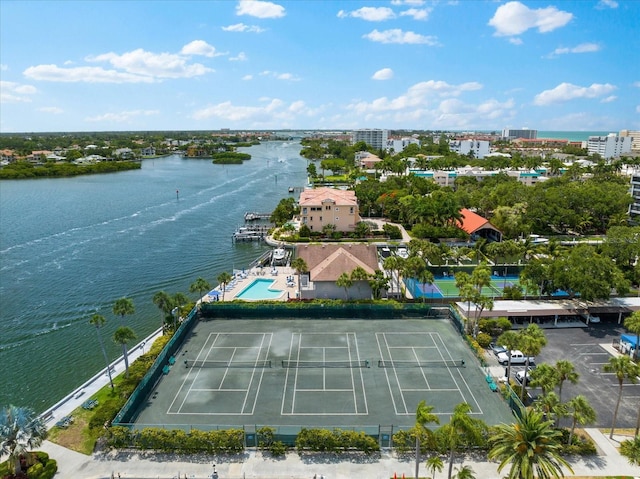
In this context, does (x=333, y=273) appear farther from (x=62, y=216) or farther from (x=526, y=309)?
(x=62, y=216)

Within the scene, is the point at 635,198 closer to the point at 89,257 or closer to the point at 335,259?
the point at 335,259

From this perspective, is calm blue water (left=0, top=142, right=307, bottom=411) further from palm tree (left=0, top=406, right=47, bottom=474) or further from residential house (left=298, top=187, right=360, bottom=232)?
palm tree (left=0, top=406, right=47, bottom=474)

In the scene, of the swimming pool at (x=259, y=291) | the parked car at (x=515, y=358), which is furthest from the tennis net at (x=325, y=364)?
the swimming pool at (x=259, y=291)

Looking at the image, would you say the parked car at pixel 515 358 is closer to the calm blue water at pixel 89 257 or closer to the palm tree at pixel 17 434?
the palm tree at pixel 17 434

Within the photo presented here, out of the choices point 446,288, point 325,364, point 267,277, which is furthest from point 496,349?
point 267,277

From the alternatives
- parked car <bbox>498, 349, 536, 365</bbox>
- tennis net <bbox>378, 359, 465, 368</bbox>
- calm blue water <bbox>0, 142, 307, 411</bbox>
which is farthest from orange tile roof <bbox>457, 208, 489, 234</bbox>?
tennis net <bbox>378, 359, 465, 368</bbox>

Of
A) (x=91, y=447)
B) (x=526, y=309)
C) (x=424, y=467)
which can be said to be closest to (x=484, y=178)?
(x=526, y=309)

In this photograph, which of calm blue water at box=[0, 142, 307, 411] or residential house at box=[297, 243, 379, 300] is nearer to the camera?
calm blue water at box=[0, 142, 307, 411]
